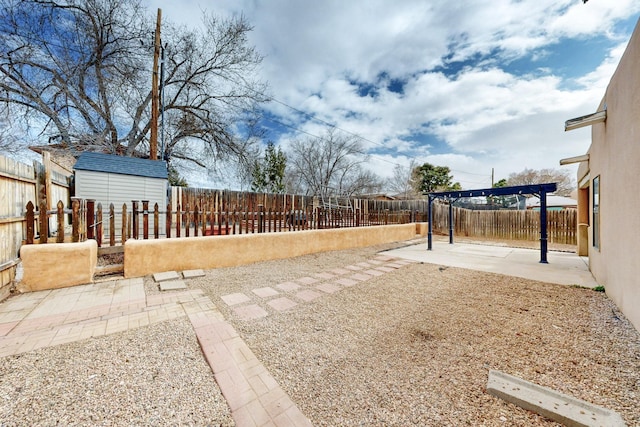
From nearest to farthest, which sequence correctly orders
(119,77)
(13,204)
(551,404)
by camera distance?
(551,404)
(13,204)
(119,77)

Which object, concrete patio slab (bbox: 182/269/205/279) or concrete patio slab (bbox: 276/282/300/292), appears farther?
concrete patio slab (bbox: 182/269/205/279)

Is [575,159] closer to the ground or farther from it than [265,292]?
farther from it

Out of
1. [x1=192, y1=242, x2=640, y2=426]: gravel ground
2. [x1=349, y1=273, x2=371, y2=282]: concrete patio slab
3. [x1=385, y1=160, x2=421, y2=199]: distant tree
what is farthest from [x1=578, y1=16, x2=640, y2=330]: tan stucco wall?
[x1=385, y1=160, x2=421, y2=199]: distant tree

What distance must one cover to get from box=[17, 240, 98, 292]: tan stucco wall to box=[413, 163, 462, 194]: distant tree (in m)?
28.9

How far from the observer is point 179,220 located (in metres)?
4.73

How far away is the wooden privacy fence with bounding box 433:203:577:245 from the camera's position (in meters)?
10.6

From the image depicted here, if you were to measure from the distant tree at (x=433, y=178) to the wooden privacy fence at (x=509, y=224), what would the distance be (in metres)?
14.7

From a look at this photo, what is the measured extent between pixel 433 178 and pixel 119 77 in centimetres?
2812

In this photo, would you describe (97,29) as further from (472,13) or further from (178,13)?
(472,13)

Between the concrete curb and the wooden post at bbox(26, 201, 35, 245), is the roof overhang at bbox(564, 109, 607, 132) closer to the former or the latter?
the concrete curb

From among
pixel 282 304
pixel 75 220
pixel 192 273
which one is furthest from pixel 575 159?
pixel 75 220

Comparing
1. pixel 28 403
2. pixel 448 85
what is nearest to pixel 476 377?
pixel 28 403

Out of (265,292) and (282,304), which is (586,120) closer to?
(282,304)

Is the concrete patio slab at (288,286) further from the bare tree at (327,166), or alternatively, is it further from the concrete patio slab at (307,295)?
the bare tree at (327,166)
